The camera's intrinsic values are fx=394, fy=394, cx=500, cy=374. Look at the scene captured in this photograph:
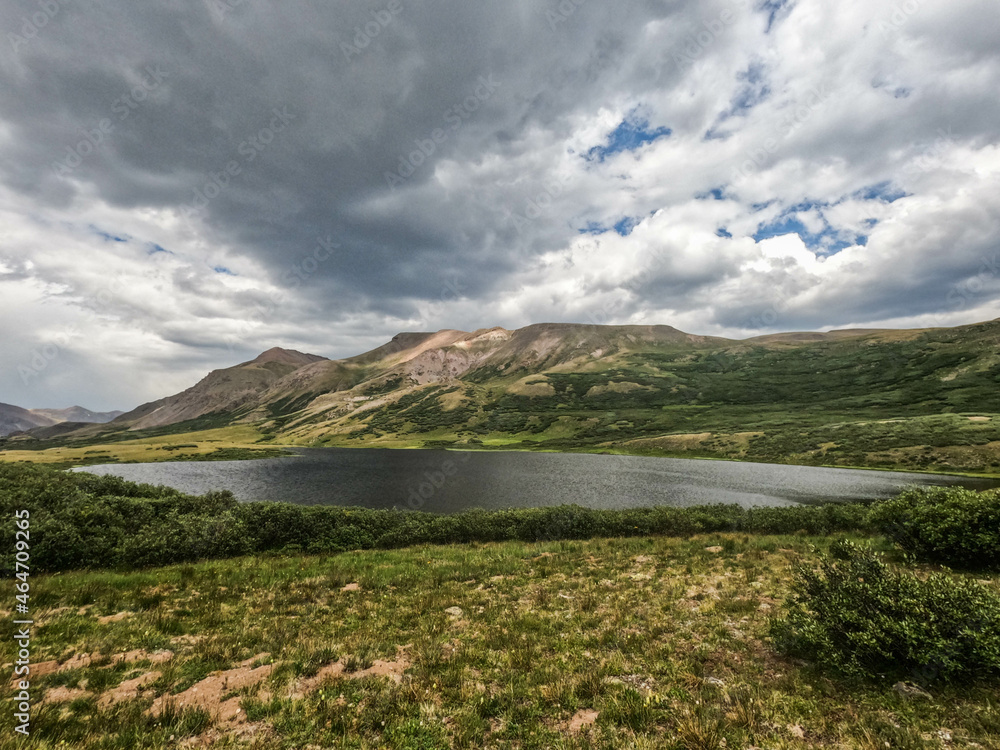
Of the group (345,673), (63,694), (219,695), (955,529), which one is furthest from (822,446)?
(63,694)

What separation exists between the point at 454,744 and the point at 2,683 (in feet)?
38.6

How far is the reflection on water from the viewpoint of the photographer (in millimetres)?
67812

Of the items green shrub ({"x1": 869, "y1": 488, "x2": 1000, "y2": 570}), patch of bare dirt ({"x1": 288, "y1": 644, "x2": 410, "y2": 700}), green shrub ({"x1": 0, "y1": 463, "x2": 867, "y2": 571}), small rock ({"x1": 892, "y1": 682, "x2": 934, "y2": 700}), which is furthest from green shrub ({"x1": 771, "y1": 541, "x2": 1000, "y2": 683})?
green shrub ({"x1": 0, "y1": 463, "x2": 867, "y2": 571})

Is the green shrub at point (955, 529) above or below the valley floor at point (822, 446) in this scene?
above

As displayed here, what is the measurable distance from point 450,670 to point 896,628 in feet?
38.3

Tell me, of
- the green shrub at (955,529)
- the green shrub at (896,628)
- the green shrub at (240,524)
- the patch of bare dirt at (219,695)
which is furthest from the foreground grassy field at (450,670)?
the green shrub at (240,524)

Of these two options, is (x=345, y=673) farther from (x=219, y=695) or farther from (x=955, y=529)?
(x=955, y=529)

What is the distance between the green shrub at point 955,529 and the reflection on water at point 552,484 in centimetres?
4218

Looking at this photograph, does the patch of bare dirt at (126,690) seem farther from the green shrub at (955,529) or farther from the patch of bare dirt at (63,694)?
the green shrub at (955,529)

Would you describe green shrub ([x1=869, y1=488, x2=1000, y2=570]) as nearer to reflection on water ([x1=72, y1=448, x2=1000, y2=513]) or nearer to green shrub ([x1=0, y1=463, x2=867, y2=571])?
green shrub ([x1=0, y1=463, x2=867, y2=571])

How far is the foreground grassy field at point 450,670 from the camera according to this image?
326 inches

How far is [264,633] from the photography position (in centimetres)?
1420

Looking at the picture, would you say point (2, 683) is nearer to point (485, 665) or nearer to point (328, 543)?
point (485, 665)

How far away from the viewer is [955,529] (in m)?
19.6
